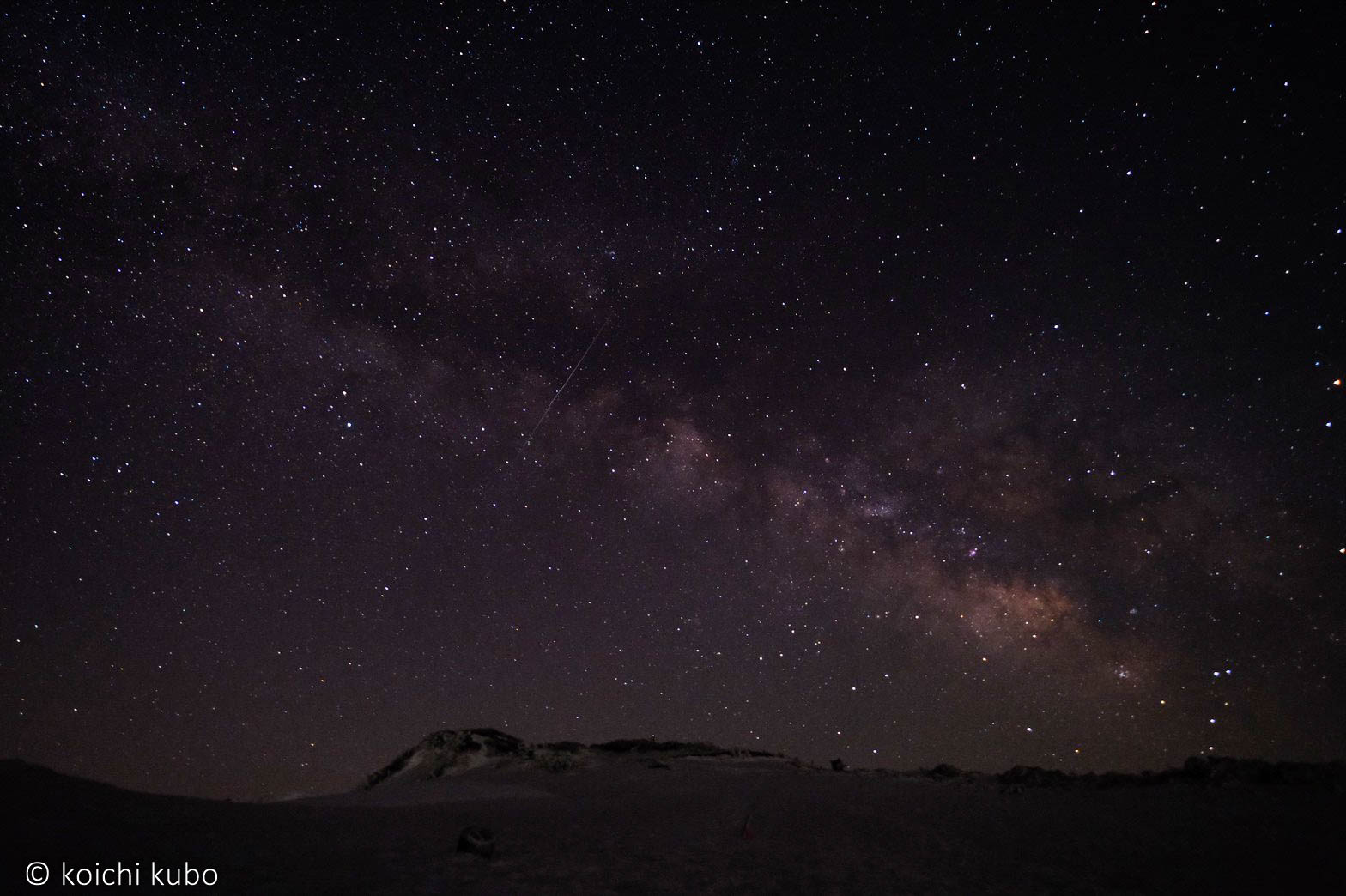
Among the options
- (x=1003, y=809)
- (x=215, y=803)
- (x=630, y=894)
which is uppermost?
(x=215, y=803)

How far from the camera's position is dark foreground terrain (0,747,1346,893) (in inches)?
242

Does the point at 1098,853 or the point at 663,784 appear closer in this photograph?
the point at 1098,853

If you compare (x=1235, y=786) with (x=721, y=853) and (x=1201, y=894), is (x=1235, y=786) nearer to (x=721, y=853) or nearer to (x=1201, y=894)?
(x=1201, y=894)

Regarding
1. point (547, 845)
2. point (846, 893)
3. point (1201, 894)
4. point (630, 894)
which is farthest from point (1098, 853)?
point (547, 845)

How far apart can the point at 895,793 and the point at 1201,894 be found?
5918mm

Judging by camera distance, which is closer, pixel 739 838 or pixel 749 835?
pixel 739 838

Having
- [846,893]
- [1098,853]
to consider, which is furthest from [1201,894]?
[846,893]

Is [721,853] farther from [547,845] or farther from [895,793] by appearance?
[895,793]

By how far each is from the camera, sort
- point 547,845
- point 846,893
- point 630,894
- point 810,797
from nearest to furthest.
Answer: point 630,894
point 846,893
point 547,845
point 810,797

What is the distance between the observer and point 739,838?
891cm

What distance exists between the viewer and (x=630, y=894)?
20.7ft

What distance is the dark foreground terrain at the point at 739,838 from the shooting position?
6.14 metres

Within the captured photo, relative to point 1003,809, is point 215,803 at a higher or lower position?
higher

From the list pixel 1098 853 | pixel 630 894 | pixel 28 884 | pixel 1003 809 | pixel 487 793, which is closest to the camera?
pixel 28 884
